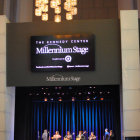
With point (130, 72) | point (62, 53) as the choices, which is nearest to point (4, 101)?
point (62, 53)

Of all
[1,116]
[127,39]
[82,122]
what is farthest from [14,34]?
[82,122]

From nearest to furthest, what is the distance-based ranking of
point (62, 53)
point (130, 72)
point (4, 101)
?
point (130, 72)
point (4, 101)
point (62, 53)

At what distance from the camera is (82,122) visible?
19.5 m

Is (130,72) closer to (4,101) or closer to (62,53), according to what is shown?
(62,53)

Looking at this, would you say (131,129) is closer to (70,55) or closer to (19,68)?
(70,55)

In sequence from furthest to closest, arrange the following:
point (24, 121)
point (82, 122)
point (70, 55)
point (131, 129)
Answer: point (82, 122), point (24, 121), point (70, 55), point (131, 129)

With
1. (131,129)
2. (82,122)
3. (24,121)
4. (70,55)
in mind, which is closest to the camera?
(131,129)

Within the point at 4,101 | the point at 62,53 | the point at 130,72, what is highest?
the point at 62,53

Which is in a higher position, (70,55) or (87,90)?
(70,55)

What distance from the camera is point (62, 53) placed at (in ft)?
40.2

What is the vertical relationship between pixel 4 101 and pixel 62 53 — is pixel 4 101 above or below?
below

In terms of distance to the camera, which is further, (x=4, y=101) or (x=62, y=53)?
(x=62, y=53)

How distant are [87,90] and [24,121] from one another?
3508 millimetres

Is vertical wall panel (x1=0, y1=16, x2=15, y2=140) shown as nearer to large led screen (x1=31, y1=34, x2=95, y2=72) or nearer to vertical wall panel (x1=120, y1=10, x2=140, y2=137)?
large led screen (x1=31, y1=34, x2=95, y2=72)
